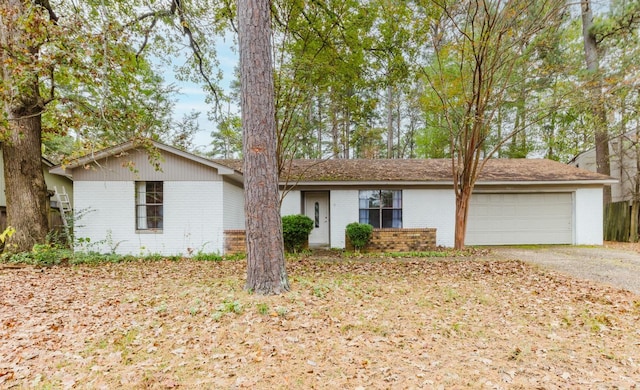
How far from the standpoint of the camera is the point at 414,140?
23375mm

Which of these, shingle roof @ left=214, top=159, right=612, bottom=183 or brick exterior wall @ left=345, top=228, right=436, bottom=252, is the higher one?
shingle roof @ left=214, top=159, right=612, bottom=183

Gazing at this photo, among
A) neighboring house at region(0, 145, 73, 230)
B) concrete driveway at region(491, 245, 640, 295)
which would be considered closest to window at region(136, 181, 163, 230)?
neighboring house at region(0, 145, 73, 230)

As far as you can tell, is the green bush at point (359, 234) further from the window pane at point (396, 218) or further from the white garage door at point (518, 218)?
the white garage door at point (518, 218)

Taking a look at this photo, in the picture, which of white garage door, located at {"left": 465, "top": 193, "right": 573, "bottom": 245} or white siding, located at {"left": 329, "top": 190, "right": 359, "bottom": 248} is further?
white garage door, located at {"left": 465, "top": 193, "right": 573, "bottom": 245}

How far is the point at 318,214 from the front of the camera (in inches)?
483

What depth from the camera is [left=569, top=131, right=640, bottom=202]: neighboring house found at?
1318 centimetres

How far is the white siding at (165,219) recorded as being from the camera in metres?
9.73

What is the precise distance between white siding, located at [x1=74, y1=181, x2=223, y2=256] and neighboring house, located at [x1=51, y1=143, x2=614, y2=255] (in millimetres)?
30

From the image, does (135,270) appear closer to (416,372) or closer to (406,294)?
(406,294)

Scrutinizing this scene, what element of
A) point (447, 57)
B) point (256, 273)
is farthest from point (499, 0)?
point (256, 273)

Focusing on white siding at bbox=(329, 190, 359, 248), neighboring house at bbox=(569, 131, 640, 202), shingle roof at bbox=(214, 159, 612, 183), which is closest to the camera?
shingle roof at bbox=(214, 159, 612, 183)

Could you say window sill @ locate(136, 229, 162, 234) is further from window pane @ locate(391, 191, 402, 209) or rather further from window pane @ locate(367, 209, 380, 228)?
window pane @ locate(391, 191, 402, 209)

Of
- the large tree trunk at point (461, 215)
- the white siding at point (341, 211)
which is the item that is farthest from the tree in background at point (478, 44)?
the white siding at point (341, 211)

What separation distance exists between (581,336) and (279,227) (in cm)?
406
